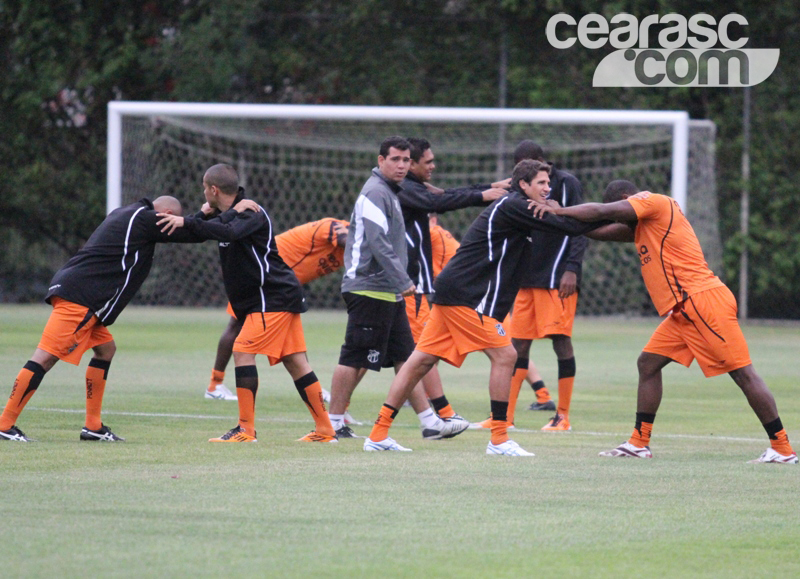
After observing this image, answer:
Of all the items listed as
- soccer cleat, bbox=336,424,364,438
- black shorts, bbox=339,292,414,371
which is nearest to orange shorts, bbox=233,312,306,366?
black shorts, bbox=339,292,414,371

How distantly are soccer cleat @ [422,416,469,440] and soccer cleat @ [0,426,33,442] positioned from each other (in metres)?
2.76

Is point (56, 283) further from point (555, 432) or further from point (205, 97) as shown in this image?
point (205, 97)

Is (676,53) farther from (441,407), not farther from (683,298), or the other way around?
(683,298)

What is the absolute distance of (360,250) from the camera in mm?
8570

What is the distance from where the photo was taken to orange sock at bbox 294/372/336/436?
27.9 feet

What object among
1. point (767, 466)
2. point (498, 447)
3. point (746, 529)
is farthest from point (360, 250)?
point (746, 529)

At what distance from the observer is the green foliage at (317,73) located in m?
25.1

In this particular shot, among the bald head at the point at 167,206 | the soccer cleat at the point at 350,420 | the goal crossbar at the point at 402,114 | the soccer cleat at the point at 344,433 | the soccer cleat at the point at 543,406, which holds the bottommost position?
the soccer cleat at the point at 543,406

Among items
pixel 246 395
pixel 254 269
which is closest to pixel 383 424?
pixel 246 395

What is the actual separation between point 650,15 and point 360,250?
18.2 metres

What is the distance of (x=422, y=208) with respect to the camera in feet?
31.2

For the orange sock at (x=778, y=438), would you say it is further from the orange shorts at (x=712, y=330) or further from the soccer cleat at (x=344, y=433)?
the soccer cleat at (x=344, y=433)

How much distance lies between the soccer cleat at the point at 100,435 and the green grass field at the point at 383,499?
81mm

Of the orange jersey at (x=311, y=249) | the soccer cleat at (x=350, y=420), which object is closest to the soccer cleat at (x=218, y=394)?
the orange jersey at (x=311, y=249)
